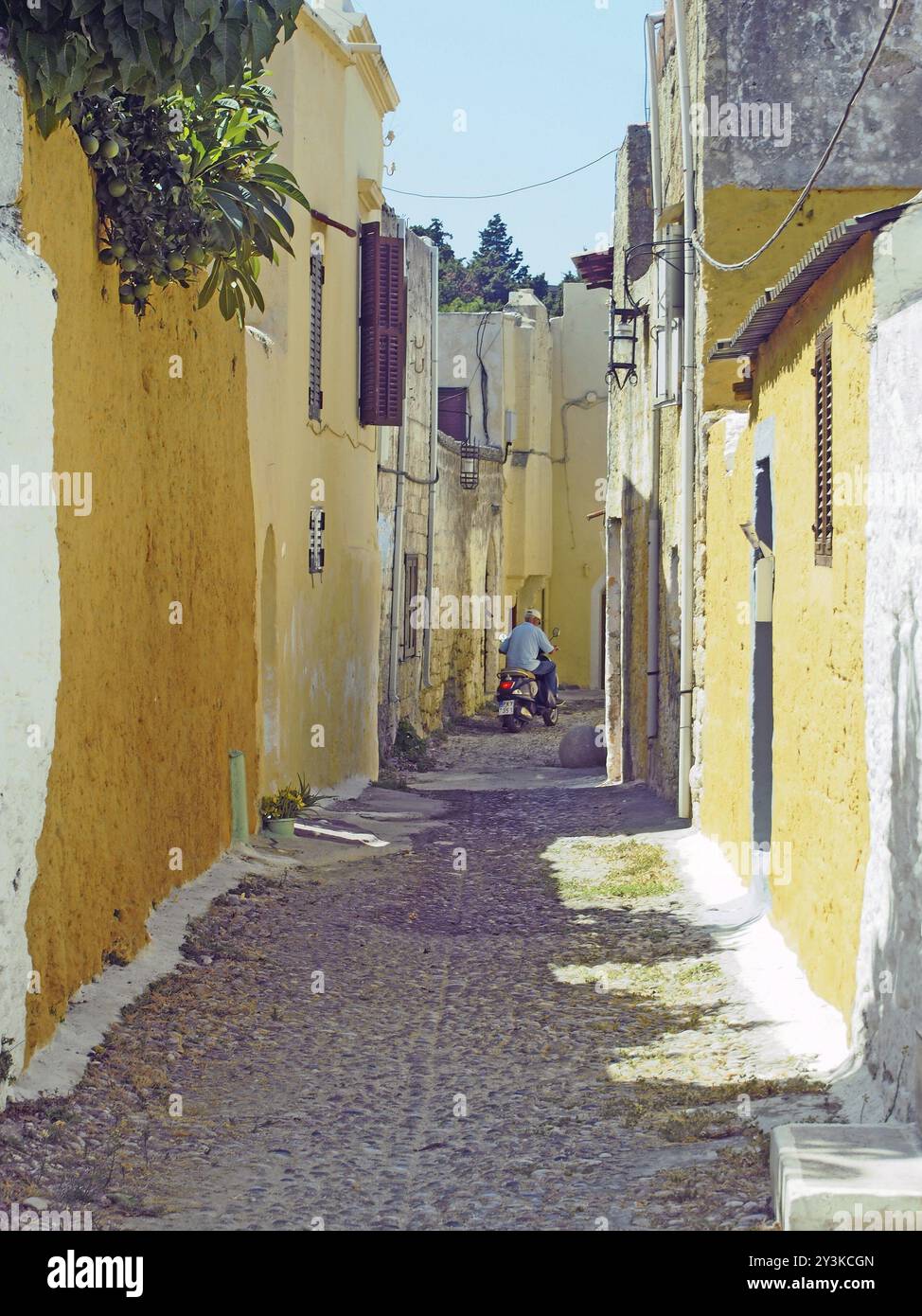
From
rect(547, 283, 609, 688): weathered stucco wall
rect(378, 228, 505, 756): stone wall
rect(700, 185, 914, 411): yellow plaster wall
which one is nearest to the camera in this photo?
rect(700, 185, 914, 411): yellow plaster wall

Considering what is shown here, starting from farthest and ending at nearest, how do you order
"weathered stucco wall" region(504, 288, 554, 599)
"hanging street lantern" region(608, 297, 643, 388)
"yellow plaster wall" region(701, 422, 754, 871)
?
"weathered stucco wall" region(504, 288, 554, 599) → "hanging street lantern" region(608, 297, 643, 388) → "yellow plaster wall" region(701, 422, 754, 871)

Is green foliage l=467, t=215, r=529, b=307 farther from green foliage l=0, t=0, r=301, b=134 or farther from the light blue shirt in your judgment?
green foliage l=0, t=0, r=301, b=134

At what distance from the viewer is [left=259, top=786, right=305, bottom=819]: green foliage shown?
10930 millimetres

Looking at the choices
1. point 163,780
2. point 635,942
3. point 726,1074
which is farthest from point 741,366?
point 726,1074

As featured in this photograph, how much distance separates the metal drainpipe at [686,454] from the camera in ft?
37.8

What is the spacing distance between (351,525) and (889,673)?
1054cm

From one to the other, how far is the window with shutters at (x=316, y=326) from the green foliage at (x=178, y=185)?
19.3ft

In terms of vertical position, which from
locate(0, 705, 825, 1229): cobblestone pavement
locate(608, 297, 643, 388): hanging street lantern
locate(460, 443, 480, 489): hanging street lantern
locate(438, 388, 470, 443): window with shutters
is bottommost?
locate(0, 705, 825, 1229): cobblestone pavement

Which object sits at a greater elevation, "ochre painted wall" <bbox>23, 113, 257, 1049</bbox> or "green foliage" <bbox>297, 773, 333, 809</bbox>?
"ochre painted wall" <bbox>23, 113, 257, 1049</bbox>

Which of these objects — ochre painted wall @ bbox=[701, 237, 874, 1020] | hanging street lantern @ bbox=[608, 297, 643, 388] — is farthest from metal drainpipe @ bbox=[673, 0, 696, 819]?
hanging street lantern @ bbox=[608, 297, 643, 388]

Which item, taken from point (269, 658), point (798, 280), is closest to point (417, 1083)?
point (798, 280)

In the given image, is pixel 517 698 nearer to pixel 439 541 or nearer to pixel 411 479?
pixel 439 541

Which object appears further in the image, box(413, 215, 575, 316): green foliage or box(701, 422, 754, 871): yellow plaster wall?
box(413, 215, 575, 316): green foliage

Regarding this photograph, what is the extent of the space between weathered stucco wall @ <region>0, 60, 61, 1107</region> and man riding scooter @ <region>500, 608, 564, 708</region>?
17.5m
